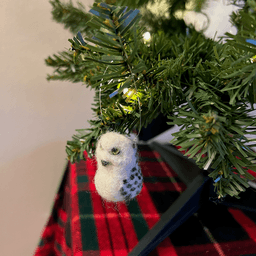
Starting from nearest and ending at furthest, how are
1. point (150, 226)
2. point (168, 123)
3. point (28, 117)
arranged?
1. point (168, 123)
2. point (150, 226)
3. point (28, 117)

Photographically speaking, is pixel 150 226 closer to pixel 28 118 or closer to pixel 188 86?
pixel 188 86

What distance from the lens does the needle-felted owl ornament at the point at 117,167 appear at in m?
0.20

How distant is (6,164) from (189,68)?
A: 1.43 ft

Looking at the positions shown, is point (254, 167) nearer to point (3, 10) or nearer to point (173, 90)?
point (173, 90)

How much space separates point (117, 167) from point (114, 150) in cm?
2

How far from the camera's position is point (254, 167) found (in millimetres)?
168

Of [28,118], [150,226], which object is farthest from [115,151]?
[28,118]

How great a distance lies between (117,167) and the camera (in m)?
0.21

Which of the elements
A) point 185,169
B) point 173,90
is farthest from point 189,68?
point 185,169

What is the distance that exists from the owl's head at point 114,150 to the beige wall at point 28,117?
0.33 metres

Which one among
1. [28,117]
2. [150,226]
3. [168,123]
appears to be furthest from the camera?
[28,117]

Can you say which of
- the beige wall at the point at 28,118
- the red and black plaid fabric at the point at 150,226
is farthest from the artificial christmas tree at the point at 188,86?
the beige wall at the point at 28,118

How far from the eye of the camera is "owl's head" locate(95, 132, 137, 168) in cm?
20

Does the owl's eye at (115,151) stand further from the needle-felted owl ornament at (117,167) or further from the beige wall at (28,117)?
the beige wall at (28,117)
